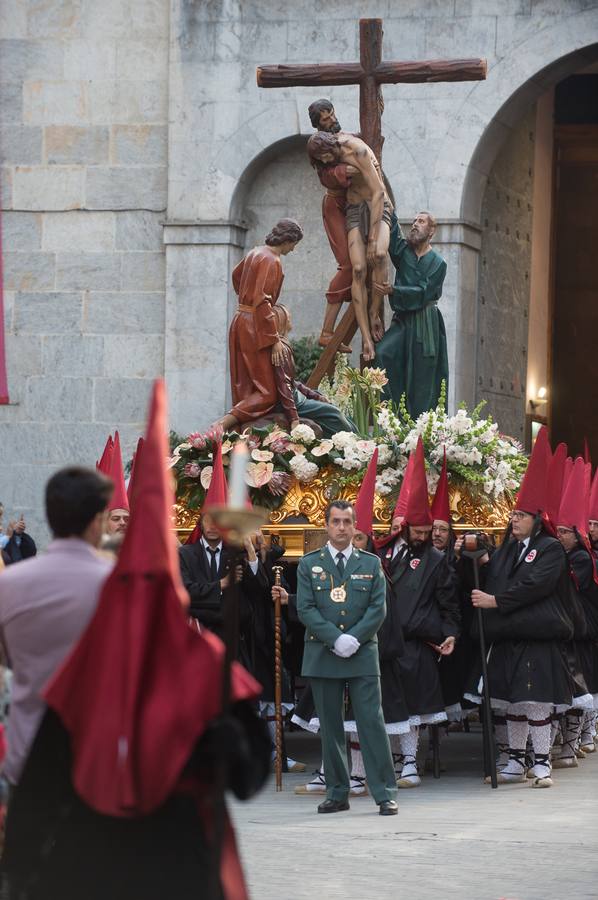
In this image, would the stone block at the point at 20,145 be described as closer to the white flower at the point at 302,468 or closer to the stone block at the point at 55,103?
the stone block at the point at 55,103

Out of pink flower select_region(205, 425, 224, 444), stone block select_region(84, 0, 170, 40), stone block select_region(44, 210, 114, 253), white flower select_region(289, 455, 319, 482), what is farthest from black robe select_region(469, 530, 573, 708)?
stone block select_region(84, 0, 170, 40)

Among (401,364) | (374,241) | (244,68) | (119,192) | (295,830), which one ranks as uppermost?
(244,68)

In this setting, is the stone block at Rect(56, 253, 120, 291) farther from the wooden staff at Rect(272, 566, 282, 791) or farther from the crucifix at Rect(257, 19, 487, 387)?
the wooden staff at Rect(272, 566, 282, 791)

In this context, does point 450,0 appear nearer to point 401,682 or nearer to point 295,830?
point 401,682

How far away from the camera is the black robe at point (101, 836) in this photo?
4.54 metres

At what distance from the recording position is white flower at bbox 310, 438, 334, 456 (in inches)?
483

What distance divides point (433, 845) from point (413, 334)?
19.0 feet

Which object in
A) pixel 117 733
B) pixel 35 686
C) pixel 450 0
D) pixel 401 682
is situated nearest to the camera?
pixel 117 733

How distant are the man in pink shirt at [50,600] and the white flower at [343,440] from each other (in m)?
7.49

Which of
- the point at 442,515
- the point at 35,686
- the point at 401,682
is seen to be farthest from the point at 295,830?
the point at 35,686

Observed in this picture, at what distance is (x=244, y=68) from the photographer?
1906cm

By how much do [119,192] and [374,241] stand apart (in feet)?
22.4

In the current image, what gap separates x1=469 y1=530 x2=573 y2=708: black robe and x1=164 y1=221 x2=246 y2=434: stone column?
7876 millimetres

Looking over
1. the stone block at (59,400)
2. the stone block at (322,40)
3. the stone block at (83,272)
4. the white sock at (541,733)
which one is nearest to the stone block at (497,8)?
the stone block at (322,40)
